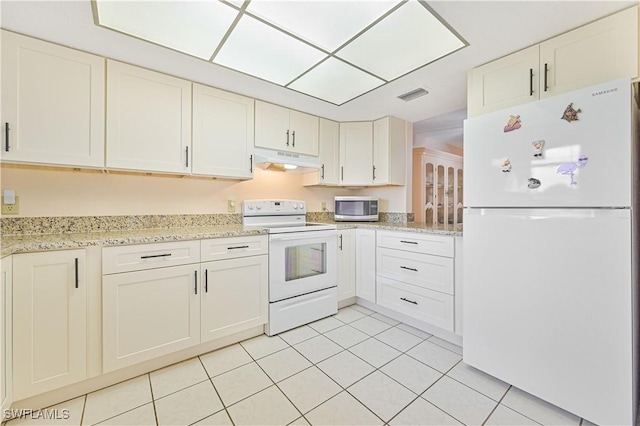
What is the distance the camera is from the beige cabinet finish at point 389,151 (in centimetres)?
299

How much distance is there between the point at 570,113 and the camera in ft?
4.42

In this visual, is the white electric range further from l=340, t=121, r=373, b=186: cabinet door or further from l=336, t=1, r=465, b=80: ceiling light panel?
l=336, t=1, r=465, b=80: ceiling light panel

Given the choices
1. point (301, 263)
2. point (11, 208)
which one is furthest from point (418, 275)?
point (11, 208)

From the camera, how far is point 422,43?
1.65 meters

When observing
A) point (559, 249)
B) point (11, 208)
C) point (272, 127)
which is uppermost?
point (272, 127)

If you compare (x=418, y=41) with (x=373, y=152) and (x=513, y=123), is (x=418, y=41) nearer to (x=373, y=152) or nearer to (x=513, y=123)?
(x=513, y=123)

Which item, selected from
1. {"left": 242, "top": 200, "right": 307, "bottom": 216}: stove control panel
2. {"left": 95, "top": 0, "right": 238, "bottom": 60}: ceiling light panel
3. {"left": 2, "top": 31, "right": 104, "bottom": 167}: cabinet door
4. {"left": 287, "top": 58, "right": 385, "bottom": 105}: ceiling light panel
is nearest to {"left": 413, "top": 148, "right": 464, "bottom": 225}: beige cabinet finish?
{"left": 242, "top": 200, "right": 307, "bottom": 216}: stove control panel

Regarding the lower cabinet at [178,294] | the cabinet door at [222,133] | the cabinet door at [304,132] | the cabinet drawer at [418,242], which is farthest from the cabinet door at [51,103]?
the cabinet drawer at [418,242]

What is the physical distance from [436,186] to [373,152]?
1684mm

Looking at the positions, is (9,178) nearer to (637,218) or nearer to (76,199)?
(76,199)

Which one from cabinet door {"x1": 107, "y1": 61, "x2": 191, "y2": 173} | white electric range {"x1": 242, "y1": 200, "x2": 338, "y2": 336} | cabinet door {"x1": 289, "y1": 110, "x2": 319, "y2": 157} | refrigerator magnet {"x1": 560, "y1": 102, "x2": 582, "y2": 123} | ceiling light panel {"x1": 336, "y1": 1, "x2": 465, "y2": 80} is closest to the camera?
refrigerator magnet {"x1": 560, "y1": 102, "x2": 582, "y2": 123}

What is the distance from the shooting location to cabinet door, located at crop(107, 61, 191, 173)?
183 centimetres

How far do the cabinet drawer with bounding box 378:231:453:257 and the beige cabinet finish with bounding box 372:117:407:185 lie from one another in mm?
765

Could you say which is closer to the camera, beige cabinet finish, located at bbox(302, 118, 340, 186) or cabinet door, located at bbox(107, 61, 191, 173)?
cabinet door, located at bbox(107, 61, 191, 173)
